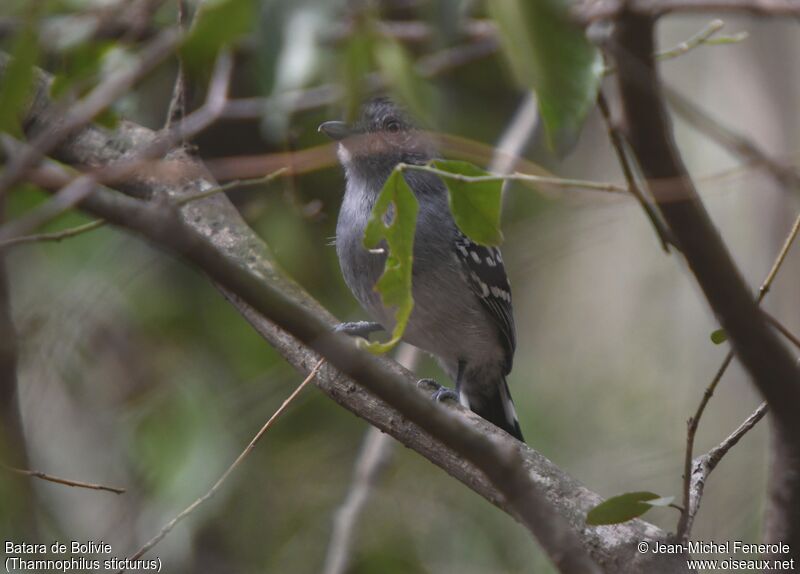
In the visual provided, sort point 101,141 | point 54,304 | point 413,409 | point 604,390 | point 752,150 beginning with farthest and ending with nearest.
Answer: point 604,390, point 54,304, point 101,141, point 752,150, point 413,409

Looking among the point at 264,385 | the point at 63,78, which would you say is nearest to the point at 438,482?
the point at 264,385

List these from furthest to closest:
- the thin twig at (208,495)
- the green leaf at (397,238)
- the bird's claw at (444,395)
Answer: the bird's claw at (444,395), the thin twig at (208,495), the green leaf at (397,238)

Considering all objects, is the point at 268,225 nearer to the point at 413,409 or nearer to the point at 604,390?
the point at 604,390

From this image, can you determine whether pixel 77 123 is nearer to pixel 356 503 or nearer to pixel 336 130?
pixel 336 130

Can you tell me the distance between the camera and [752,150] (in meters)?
1.94

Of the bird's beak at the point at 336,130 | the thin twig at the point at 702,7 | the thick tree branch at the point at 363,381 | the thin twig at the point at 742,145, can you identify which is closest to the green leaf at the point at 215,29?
the thick tree branch at the point at 363,381

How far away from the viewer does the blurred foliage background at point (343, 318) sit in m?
4.28

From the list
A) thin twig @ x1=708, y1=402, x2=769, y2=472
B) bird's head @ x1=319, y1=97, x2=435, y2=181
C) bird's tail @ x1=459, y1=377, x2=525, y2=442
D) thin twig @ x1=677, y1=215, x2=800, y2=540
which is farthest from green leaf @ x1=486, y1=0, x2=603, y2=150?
bird's tail @ x1=459, y1=377, x2=525, y2=442

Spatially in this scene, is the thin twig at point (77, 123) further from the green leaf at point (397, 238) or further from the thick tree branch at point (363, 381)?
the green leaf at point (397, 238)

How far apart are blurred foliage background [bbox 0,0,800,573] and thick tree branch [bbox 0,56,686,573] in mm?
414

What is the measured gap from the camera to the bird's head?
14.4 ft

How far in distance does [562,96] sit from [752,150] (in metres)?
0.53

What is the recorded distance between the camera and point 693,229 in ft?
5.55

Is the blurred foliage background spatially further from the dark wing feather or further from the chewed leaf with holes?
the chewed leaf with holes
